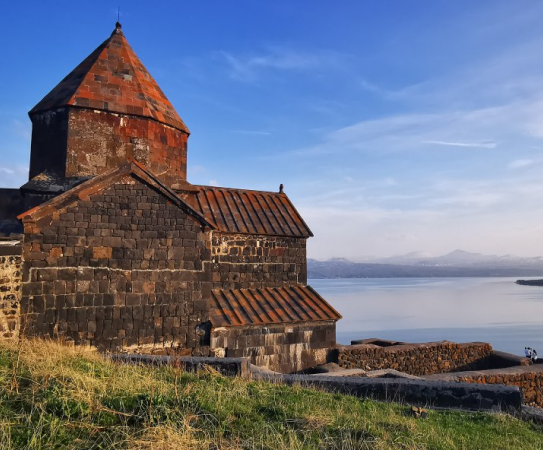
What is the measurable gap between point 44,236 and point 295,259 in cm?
681

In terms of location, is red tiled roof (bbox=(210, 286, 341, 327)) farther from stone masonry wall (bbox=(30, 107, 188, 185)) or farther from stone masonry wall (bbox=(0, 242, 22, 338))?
stone masonry wall (bbox=(0, 242, 22, 338))

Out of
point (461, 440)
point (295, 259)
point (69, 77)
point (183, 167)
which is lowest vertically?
point (461, 440)

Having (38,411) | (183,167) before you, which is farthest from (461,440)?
(183,167)

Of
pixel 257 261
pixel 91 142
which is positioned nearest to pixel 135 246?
pixel 91 142

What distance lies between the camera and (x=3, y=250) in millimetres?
7484

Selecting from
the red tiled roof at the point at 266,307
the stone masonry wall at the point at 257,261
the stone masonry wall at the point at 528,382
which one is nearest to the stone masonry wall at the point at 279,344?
the red tiled roof at the point at 266,307

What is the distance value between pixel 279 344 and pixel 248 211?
162 inches

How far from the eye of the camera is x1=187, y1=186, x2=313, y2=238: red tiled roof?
11602mm

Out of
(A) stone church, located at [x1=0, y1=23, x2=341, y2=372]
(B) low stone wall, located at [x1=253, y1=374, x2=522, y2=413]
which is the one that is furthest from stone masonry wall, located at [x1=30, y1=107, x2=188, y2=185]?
(B) low stone wall, located at [x1=253, y1=374, x2=522, y2=413]

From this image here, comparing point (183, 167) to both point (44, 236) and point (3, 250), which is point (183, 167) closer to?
point (44, 236)

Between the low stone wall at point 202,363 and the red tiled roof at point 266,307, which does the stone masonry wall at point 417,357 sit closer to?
the red tiled roof at point 266,307

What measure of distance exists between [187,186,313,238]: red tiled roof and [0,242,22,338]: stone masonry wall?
463 centimetres

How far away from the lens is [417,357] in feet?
38.0

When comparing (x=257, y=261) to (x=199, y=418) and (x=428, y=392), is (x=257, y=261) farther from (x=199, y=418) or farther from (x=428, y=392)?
(x=199, y=418)
